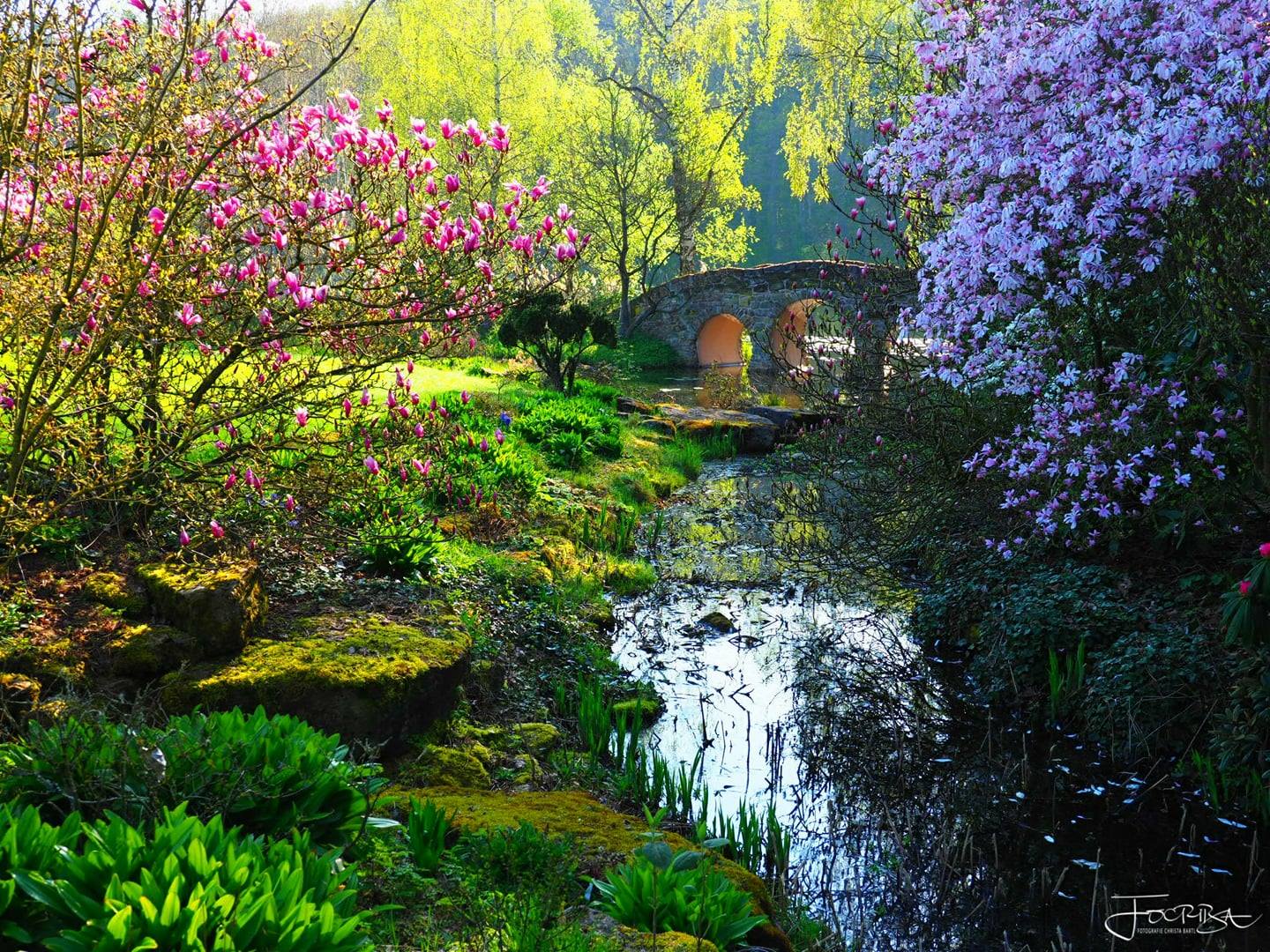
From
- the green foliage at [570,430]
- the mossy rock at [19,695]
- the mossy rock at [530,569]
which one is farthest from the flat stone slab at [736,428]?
the mossy rock at [19,695]

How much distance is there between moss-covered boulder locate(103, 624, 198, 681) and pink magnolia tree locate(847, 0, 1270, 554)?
179 inches

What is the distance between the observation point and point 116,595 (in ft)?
17.2

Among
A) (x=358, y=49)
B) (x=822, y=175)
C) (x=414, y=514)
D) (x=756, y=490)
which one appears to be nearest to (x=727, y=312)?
(x=822, y=175)

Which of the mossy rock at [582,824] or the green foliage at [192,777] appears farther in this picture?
the mossy rock at [582,824]

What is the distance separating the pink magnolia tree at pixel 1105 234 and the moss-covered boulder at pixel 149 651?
4548 mm

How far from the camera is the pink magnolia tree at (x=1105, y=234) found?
15.3 ft

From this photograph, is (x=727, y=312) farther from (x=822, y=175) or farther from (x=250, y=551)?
(x=250, y=551)

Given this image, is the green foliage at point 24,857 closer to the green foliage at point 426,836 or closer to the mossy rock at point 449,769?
the green foliage at point 426,836

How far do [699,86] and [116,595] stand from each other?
28.8 meters

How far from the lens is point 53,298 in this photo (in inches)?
169

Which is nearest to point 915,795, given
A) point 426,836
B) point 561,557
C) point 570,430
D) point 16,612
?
point 426,836

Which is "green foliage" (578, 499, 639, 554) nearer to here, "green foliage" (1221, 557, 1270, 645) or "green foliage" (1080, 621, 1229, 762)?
"green foliage" (1080, 621, 1229, 762)

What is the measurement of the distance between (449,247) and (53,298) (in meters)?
2.06

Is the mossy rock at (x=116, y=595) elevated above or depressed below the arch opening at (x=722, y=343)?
below
